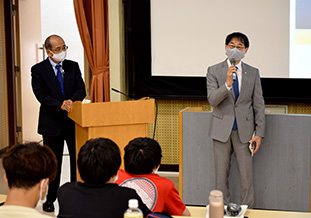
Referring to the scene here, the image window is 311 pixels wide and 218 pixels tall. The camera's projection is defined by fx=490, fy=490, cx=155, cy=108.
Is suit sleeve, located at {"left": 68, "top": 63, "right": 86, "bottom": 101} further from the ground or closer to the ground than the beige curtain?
closer to the ground

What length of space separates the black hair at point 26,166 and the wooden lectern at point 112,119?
2064 mm

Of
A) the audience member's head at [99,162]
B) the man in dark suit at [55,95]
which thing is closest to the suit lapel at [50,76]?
the man in dark suit at [55,95]

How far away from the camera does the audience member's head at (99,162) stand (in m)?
1.98

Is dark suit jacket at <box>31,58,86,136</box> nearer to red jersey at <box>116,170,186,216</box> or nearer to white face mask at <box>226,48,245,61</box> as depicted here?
white face mask at <box>226,48,245,61</box>

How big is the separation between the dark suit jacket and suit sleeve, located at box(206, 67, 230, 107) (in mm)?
1140

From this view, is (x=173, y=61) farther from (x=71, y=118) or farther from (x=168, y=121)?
(x=71, y=118)

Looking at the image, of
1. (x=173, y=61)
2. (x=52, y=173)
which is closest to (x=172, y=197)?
(x=52, y=173)

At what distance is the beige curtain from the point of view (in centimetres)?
531

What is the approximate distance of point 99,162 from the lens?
1.99 m

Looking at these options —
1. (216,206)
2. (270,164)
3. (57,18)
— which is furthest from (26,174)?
(57,18)

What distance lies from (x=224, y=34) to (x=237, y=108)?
1702mm

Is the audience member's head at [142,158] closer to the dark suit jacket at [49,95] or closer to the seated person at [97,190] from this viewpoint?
the seated person at [97,190]

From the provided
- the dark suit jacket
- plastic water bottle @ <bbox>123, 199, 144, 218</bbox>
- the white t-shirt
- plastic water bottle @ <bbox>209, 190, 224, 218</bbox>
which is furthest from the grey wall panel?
the white t-shirt

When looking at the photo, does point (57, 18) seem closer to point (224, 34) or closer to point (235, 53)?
point (224, 34)
